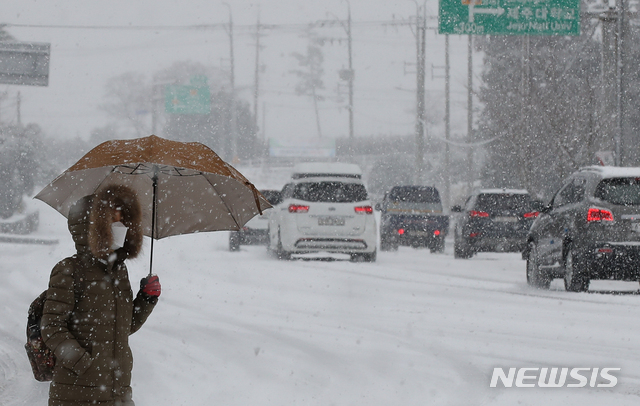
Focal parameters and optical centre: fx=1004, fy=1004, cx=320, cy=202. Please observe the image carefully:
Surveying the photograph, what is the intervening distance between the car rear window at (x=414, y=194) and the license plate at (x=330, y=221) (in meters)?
6.70

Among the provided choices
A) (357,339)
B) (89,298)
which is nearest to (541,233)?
(357,339)

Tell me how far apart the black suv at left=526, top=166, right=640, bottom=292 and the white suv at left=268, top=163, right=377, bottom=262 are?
6092mm

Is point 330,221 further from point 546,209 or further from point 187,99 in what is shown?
point 187,99

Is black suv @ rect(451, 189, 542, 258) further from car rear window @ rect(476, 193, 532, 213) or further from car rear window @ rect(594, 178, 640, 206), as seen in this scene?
car rear window @ rect(594, 178, 640, 206)

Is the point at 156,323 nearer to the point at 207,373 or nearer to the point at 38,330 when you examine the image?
the point at 207,373

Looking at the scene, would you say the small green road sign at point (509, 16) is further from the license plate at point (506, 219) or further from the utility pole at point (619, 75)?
the license plate at point (506, 219)

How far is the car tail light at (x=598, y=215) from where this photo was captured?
43.4ft

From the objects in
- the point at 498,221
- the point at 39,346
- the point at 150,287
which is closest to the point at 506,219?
the point at 498,221

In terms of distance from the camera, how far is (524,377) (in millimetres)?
7508

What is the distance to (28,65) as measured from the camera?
92.2 ft

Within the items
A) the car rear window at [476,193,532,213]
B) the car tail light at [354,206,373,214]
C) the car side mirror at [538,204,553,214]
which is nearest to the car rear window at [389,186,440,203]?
the car rear window at [476,193,532,213]

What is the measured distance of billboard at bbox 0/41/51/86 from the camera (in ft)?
91.6

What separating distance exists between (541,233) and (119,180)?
10.7 meters

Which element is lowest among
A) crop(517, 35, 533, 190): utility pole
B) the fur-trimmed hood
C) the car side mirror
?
the car side mirror
